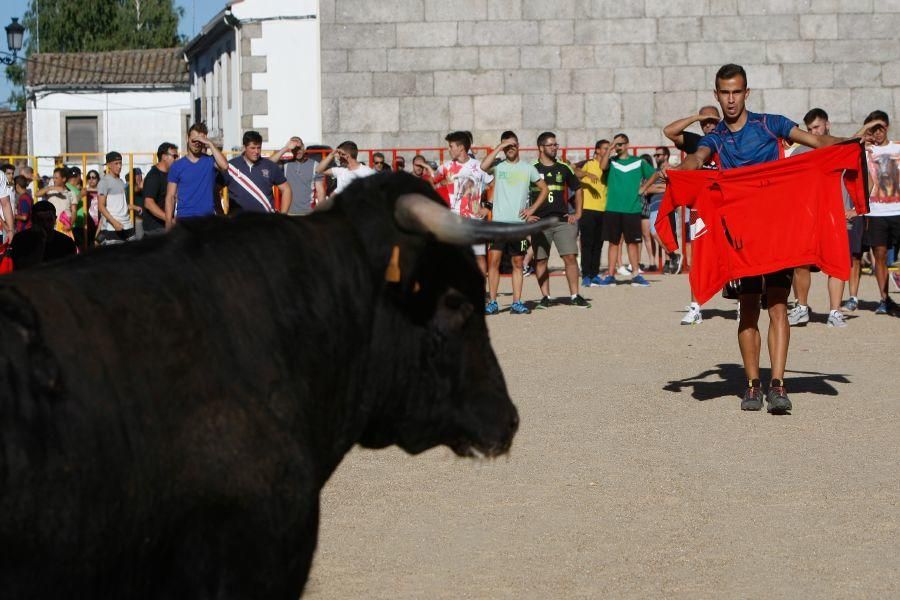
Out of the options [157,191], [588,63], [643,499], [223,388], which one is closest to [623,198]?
[157,191]

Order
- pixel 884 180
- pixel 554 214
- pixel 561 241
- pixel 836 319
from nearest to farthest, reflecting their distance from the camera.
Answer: pixel 836 319 → pixel 884 180 → pixel 554 214 → pixel 561 241

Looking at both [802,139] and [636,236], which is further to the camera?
[636,236]

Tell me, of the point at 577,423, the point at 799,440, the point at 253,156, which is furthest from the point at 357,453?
the point at 253,156

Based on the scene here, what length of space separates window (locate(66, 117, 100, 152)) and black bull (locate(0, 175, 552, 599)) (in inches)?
2202

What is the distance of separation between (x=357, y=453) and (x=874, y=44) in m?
20.4

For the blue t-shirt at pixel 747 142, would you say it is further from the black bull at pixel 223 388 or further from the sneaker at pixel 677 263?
the sneaker at pixel 677 263

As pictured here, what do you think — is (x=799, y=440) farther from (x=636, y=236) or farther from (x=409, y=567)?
(x=636, y=236)

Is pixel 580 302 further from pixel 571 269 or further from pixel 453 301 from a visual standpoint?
pixel 453 301

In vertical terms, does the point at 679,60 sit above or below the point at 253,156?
above

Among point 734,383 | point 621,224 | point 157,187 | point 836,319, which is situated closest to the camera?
point 734,383

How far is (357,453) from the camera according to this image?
822 cm

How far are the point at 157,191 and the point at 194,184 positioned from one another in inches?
49.4

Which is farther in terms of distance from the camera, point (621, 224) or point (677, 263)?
point (677, 263)

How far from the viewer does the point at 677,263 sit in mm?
22344
